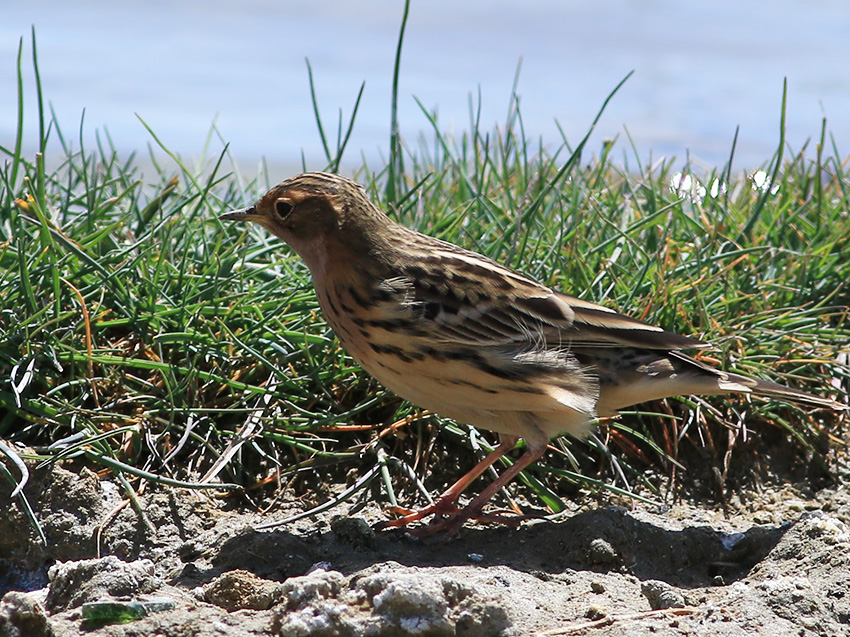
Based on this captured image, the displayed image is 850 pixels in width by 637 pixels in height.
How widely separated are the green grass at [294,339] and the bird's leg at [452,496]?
115 mm

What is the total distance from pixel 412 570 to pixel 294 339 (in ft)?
5.02

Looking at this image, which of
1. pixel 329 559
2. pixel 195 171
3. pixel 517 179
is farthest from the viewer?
pixel 517 179

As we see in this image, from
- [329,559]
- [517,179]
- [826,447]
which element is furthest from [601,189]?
[329,559]

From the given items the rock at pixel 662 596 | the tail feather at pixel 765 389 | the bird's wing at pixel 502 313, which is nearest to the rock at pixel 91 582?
the bird's wing at pixel 502 313

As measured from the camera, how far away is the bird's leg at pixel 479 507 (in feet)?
13.1

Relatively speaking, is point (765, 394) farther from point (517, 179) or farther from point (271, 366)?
point (517, 179)

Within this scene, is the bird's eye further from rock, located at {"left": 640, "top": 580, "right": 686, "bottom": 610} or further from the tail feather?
rock, located at {"left": 640, "top": 580, "right": 686, "bottom": 610}

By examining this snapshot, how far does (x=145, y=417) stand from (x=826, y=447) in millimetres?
3140

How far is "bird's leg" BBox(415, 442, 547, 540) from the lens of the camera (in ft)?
13.1

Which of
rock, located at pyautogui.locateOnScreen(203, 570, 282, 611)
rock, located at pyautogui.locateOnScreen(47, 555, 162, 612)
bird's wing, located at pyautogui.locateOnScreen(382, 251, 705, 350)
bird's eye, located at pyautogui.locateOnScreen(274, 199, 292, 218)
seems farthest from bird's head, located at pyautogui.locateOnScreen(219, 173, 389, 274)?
rock, located at pyautogui.locateOnScreen(47, 555, 162, 612)

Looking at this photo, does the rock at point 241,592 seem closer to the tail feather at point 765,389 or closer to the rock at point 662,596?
the rock at point 662,596

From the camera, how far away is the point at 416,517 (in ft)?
13.2

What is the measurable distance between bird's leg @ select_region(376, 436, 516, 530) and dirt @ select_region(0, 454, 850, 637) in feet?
0.23

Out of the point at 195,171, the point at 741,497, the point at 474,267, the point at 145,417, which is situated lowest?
the point at 741,497
